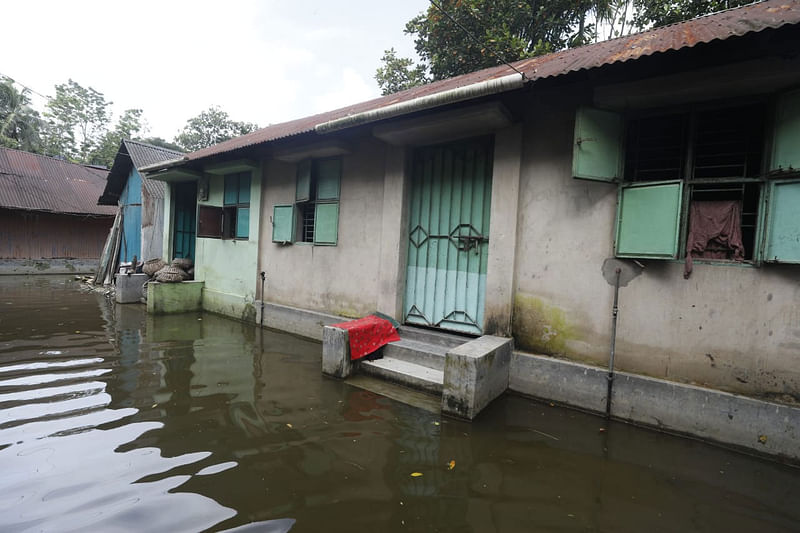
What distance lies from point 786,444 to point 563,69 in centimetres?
397

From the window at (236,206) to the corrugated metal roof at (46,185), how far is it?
13505mm

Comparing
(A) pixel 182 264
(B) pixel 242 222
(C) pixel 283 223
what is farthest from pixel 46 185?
(C) pixel 283 223

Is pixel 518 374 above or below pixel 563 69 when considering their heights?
below

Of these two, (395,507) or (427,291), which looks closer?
(395,507)

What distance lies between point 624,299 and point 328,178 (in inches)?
209

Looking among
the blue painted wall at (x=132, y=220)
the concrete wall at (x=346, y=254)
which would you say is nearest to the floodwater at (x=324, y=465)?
the concrete wall at (x=346, y=254)

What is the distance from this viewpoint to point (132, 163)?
1391 cm

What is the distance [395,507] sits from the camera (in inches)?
102

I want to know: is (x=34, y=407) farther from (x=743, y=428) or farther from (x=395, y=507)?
(x=743, y=428)

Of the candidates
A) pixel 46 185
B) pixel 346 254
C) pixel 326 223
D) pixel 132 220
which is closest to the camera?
pixel 346 254

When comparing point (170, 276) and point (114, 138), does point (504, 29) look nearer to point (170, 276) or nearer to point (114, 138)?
point (170, 276)

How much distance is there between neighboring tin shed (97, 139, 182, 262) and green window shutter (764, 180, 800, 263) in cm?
1465

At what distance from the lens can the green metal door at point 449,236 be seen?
545cm

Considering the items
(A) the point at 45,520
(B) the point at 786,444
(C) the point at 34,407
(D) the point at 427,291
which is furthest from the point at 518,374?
(C) the point at 34,407
